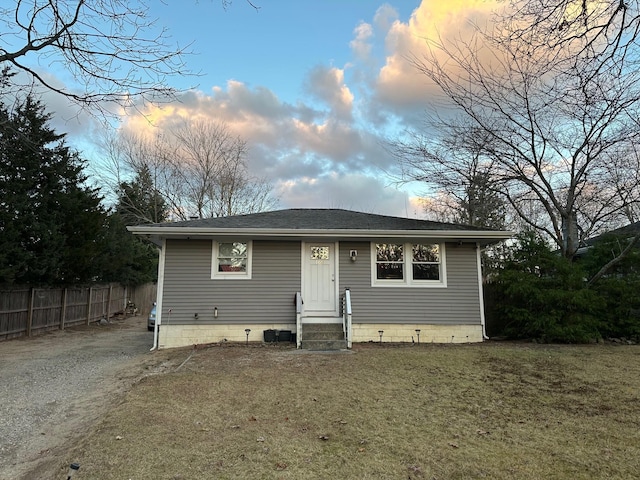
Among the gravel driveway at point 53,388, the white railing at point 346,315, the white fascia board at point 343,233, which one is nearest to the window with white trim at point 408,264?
the white fascia board at point 343,233

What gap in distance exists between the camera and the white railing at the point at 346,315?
8.52 metres

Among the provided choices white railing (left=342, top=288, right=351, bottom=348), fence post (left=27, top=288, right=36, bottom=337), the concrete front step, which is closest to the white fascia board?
white railing (left=342, top=288, right=351, bottom=348)

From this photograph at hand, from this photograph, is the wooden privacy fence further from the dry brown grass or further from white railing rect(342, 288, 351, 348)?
white railing rect(342, 288, 351, 348)

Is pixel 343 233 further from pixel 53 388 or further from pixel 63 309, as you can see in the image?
pixel 63 309

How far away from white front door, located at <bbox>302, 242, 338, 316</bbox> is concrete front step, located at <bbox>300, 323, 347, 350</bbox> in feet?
1.65

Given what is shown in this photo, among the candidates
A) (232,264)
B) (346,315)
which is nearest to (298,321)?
(346,315)

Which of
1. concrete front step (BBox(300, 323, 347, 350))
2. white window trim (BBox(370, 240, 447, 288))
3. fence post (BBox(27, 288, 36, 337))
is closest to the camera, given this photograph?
concrete front step (BBox(300, 323, 347, 350))

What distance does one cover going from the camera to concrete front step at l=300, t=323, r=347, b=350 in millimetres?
8469

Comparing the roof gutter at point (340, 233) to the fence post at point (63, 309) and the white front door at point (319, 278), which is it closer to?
the white front door at point (319, 278)

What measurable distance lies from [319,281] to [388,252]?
76.0 inches

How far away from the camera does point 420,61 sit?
35.7ft

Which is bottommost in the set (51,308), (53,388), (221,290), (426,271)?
(53,388)

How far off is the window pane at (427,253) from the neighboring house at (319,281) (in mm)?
26

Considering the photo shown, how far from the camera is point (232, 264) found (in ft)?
31.3
